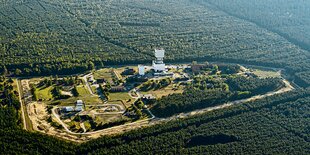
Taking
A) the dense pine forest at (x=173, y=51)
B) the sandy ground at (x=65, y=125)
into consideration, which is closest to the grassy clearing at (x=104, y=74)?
the dense pine forest at (x=173, y=51)

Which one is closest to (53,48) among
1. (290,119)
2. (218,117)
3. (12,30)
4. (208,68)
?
(12,30)

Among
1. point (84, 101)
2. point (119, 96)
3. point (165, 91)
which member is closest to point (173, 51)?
point (165, 91)

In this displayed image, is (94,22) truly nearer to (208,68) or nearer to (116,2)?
(116,2)

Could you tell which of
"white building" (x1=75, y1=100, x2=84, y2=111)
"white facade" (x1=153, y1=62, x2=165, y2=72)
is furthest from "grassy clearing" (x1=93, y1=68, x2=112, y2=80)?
"white building" (x1=75, y1=100, x2=84, y2=111)

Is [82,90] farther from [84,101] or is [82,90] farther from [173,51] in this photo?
[173,51]

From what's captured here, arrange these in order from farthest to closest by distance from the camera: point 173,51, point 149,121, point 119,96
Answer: point 173,51, point 119,96, point 149,121

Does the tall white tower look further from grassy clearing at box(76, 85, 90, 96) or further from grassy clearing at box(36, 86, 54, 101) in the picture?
grassy clearing at box(36, 86, 54, 101)

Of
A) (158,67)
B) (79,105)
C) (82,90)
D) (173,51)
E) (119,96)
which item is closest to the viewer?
(79,105)
